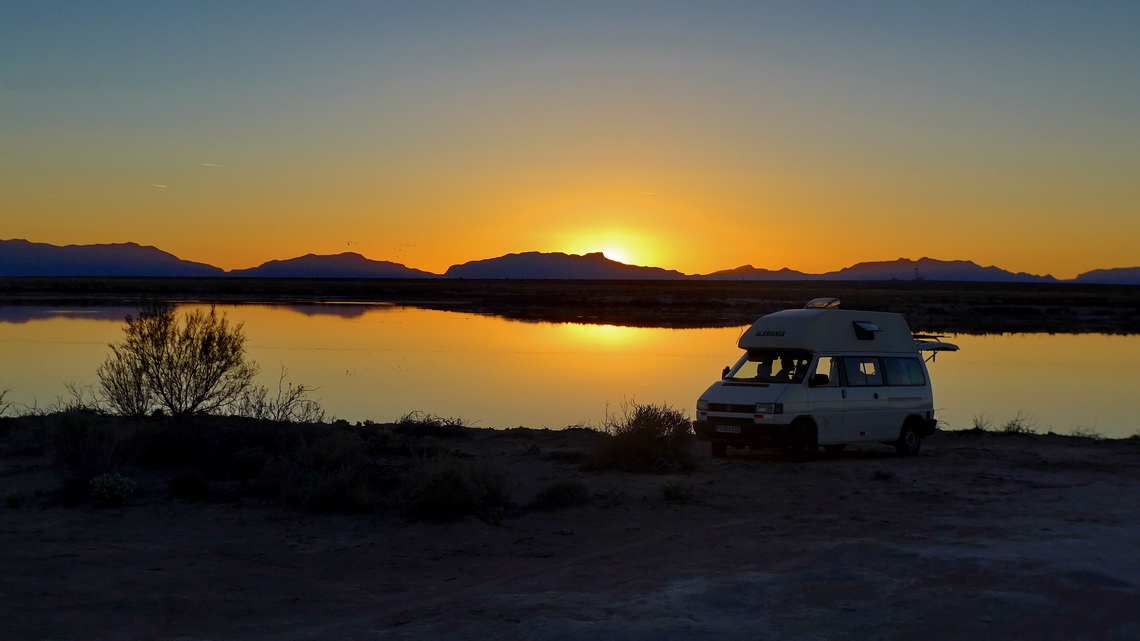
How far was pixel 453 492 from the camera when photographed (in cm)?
1045

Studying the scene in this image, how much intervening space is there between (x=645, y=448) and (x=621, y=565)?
5.36 m

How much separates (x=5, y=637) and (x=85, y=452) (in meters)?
6.34

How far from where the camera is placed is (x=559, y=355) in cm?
3344

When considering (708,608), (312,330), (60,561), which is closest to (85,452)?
(60,561)

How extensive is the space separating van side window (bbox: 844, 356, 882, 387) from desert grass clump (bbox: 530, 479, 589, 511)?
5.77m

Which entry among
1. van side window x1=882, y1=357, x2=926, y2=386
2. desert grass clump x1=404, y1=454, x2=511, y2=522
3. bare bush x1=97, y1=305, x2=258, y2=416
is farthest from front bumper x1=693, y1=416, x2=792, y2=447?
bare bush x1=97, y1=305, x2=258, y2=416

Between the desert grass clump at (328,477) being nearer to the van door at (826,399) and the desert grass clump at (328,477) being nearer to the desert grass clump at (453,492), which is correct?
the desert grass clump at (453,492)

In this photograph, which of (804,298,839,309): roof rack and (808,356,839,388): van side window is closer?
(808,356,839,388): van side window

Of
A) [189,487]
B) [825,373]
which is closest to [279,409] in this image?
[189,487]

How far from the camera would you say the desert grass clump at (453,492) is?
409 inches

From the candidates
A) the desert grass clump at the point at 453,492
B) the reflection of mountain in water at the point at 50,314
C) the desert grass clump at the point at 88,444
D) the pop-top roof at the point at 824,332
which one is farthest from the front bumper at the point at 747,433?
the reflection of mountain in water at the point at 50,314

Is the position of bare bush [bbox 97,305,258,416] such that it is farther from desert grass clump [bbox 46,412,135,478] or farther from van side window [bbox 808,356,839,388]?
van side window [bbox 808,356,839,388]

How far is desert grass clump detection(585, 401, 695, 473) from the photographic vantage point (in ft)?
44.7

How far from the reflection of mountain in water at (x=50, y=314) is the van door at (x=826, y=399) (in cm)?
4037
